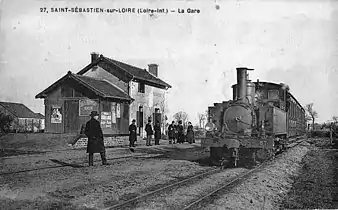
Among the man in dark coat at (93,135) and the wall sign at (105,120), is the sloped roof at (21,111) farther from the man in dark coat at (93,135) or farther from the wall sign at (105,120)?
the man in dark coat at (93,135)

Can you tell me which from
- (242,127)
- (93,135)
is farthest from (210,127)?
(93,135)

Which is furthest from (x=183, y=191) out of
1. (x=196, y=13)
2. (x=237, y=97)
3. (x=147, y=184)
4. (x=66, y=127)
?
(x=66, y=127)

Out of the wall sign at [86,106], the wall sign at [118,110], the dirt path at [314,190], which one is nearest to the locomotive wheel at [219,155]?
the dirt path at [314,190]

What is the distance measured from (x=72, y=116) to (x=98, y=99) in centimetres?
194

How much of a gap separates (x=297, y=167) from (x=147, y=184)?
6521 mm

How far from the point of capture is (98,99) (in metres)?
22.6

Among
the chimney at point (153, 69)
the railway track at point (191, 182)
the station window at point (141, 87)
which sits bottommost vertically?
the railway track at point (191, 182)

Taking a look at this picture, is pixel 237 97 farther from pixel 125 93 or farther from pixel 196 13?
pixel 125 93

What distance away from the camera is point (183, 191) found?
834 cm

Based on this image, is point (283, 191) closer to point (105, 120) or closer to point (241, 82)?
point (241, 82)

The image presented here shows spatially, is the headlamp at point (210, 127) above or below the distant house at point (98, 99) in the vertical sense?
below

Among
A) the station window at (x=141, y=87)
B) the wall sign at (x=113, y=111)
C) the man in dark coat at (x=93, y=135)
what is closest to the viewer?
the man in dark coat at (x=93, y=135)

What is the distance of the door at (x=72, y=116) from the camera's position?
22781 millimetres

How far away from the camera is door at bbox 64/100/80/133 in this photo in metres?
22.8
